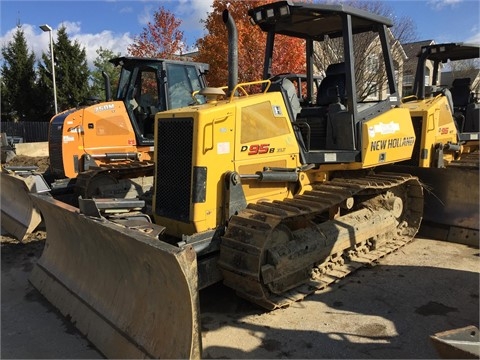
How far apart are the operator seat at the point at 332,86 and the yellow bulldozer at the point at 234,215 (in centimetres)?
2

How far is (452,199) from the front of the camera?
684cm

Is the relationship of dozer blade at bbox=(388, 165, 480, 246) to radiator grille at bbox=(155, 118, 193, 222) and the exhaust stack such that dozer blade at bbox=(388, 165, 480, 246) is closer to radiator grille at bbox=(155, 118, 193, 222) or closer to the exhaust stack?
the exhaust stack

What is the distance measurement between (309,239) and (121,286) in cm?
203

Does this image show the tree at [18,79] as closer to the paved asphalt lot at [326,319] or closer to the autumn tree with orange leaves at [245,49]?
the autumn tree with orange leaves at [245,49]

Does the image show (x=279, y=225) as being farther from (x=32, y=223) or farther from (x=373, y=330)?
(x=32, y=223)

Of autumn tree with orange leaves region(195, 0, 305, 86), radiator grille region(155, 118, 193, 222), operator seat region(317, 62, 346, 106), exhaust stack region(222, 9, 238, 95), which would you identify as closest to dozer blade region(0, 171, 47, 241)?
→ radiator grille region(155, 118, 193, 222)

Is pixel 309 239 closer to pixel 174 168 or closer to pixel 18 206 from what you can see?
pixel 174 168

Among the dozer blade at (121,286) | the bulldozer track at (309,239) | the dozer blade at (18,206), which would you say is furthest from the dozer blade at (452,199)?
the dozer blade at (18,206)

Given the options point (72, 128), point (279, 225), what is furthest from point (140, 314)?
point (72, 128)

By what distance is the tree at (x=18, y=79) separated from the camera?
91.4 feet

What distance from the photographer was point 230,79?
15.6 feet

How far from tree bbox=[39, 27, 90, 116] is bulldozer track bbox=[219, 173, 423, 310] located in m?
24.9

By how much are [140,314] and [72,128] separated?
528 centimetres

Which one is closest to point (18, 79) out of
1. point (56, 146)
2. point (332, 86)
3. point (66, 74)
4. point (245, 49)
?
point (66, 74)
